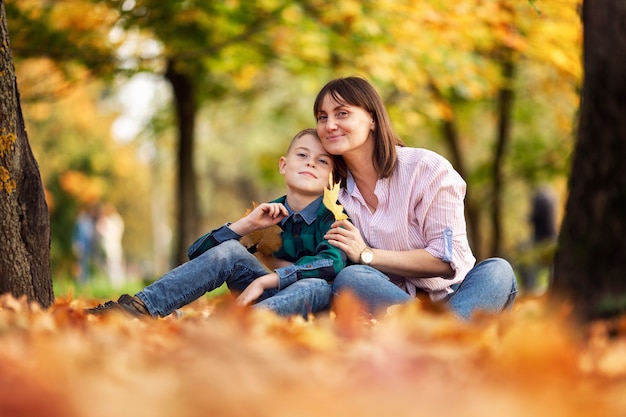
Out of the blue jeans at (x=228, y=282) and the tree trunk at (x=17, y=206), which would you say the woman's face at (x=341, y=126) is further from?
the tree trunk at (x=17, y=206)

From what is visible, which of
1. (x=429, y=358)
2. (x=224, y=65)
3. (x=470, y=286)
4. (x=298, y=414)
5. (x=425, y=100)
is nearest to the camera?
(x=298, y=414)

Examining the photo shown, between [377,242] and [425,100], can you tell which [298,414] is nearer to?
[377,242]

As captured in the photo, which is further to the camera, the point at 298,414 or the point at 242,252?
the point at 242,252

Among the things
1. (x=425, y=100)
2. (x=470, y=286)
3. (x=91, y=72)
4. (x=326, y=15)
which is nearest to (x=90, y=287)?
(x=91, y=72)

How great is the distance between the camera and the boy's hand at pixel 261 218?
12.0ft

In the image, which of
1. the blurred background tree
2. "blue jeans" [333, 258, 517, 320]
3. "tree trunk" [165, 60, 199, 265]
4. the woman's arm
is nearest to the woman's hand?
the woman's arm

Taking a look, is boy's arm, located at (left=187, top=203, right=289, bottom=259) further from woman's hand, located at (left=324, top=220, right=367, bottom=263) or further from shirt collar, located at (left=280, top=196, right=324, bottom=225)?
woman's hand, located at (left=324, top=220, right=367, bottom=263)

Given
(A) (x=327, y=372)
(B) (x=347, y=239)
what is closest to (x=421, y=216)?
(B) (x=347, y=239)

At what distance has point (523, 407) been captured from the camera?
153cm

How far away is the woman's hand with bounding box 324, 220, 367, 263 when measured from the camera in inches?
138

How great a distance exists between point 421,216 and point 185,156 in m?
6.33

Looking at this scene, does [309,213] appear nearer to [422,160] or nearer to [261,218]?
[261,218]

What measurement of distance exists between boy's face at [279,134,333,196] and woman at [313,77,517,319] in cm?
9

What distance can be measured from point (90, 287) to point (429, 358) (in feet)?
22.7
